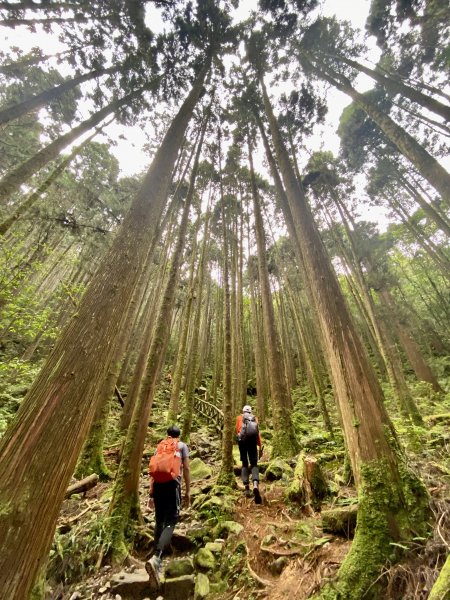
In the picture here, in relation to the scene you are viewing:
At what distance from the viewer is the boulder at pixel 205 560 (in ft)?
11.4

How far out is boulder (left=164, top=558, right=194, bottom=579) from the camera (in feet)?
10.8

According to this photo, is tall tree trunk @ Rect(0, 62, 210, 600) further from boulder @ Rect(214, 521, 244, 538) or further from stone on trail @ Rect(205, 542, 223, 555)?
boulder @ Rect(214, 521, 244, 538)

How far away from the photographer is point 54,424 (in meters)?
2.12

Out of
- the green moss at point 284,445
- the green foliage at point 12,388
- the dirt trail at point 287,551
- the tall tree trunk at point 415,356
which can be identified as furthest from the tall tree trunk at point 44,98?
the tall tree trunk at point 415,356

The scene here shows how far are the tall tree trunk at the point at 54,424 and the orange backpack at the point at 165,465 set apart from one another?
6.59ft

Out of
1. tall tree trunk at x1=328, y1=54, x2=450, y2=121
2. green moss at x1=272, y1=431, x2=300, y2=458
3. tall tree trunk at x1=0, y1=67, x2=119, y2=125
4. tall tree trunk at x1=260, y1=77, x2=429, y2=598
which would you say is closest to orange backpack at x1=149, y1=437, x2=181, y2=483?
tall tree trunk at x1=260, y1=77, x2=429, y2=598

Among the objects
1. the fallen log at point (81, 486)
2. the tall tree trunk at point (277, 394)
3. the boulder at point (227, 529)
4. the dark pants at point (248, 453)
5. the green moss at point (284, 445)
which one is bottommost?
the boulder at point (227, 529)

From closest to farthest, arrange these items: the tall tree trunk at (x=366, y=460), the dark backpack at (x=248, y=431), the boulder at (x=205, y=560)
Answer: the tall tree trunk at (x=366, y=460) < the boulder at (x=205, y=560) < the dark backpack at (x=248, y=431)

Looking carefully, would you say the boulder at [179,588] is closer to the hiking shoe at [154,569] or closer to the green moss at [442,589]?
the hiking shoe at [154,569]

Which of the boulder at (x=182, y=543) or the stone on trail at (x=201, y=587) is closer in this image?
the stone on trail at (x=201, y=587)

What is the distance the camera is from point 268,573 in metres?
3.25

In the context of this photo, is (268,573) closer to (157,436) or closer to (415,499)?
(415,499)

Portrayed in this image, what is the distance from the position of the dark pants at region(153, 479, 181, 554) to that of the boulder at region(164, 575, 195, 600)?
0.56 m

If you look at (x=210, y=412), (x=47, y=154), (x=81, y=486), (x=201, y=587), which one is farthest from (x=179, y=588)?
(x=47, y=154)
